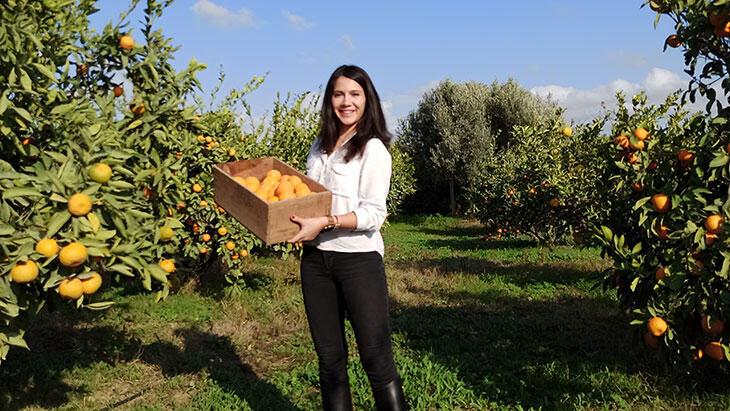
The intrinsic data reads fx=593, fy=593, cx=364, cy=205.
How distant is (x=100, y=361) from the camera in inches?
212

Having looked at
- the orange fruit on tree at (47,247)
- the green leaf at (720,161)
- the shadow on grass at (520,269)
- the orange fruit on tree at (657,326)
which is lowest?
the shadow on grass at (520,269)

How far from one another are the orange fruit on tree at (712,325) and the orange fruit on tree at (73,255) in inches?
130

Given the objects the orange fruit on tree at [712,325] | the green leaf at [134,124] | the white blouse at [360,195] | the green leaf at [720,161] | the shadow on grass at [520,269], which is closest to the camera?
the white blouse at [360,195]

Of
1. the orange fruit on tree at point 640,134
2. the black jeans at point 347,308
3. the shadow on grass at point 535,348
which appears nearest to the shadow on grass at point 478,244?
the shadow on grass at point 535,348

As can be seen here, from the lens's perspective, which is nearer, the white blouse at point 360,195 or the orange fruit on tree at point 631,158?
the white blouse at point 360,195

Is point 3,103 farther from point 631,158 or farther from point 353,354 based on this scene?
point 631,158

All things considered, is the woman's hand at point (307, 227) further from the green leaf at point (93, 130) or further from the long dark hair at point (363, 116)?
the green leaf at point (93, 130)

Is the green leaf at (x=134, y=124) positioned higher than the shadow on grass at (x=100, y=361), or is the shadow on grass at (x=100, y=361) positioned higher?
the green leaf at (x=134, y=124)

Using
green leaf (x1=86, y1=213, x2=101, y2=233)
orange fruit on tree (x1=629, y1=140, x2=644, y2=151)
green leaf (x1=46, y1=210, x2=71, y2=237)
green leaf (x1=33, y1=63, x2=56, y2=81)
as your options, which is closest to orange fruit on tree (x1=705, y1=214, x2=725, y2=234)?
orange fruit on tree (x1=629, y1=140, x2=644, y2=151)

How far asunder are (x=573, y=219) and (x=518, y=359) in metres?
5.74

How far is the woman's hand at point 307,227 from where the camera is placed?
9.16 feet

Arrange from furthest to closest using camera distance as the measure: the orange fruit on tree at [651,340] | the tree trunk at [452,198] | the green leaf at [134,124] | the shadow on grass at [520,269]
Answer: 1. the tree trunk at [452,198]
2. the shadow on grass at [520,269]
3. the orange fruit on tree at [651,340]
4. the green leaf at [134,124]

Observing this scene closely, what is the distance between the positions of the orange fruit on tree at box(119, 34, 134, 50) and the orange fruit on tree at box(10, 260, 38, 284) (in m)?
1.54

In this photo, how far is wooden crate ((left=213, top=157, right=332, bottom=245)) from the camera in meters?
2.76
